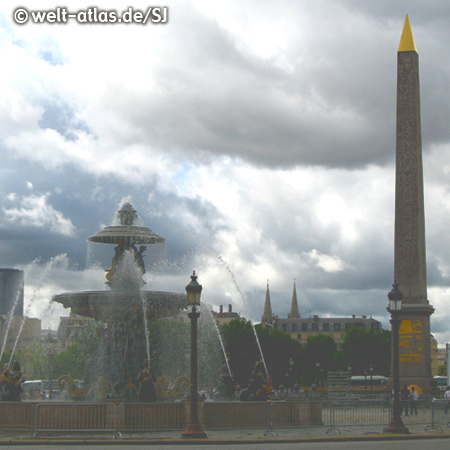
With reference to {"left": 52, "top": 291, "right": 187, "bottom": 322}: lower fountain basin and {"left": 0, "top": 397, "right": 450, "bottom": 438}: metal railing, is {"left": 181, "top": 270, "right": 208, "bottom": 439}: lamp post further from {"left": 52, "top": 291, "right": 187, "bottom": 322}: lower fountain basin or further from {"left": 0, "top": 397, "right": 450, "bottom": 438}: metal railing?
{"left": 52, "top": 291, "right": 187, "bottom": 322}: lower fountain basin

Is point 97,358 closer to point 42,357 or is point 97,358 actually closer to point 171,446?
point 171,446

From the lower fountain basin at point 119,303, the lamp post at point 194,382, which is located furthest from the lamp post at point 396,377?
the lower fountain basin at point 119,303

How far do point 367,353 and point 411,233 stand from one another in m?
67.2

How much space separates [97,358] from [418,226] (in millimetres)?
18123

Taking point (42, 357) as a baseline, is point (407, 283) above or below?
above

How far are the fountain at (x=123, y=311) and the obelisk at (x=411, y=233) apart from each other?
14920mm

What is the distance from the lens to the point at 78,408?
20.3 metres

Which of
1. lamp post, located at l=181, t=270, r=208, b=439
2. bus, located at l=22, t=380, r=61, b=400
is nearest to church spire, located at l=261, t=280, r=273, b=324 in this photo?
bus, located at l=22, t=380, r=61, b=400

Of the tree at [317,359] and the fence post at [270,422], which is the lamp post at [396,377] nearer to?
the fence post at [270,422]

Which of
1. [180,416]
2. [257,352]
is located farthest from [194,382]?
[257,352]

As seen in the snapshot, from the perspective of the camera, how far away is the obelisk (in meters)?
38.9

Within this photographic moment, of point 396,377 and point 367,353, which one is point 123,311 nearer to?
point 396,377

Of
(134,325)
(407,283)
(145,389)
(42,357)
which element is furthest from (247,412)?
(42,357)

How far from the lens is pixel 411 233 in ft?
127
